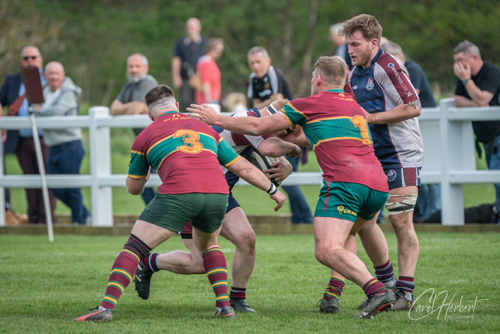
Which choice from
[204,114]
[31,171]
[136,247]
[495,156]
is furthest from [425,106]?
[136,247]

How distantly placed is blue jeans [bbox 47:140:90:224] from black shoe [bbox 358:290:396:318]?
22.5 feet

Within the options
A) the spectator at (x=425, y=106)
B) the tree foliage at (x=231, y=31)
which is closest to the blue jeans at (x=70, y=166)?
the spectator at (x=425, y=106)

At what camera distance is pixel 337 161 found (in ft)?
18.1

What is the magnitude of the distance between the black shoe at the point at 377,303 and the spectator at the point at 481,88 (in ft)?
16.3

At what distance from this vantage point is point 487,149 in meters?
10.1

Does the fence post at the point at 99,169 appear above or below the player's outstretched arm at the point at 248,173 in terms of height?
below

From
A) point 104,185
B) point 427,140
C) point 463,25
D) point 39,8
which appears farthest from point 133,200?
point 39,8

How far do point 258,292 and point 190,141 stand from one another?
1794 millimetres

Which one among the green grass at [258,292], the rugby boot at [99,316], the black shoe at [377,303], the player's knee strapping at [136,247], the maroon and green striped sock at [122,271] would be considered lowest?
the green grass at [258,292]

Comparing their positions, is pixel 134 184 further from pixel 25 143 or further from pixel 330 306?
pixel 25 143

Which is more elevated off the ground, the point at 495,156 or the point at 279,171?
the point at 279,171

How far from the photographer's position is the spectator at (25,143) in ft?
38.5

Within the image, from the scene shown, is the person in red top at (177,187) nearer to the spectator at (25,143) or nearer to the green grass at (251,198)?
the spectator at (25,143)

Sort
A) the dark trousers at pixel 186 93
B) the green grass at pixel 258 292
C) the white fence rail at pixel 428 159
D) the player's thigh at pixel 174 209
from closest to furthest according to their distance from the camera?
the green grass at pixel 258 292 → the player's thigh at pixel 174 209 → the white fence rail at pixel 428 159 → the dark trousers at pixel 186 93
